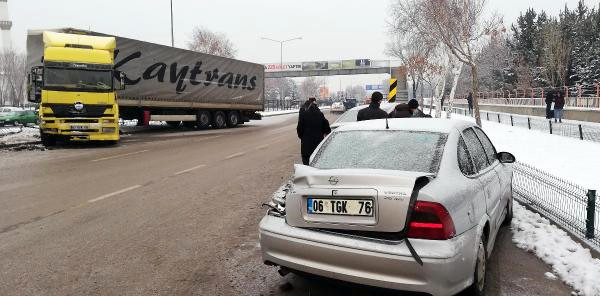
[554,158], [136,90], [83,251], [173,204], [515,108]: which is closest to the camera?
[83,251]

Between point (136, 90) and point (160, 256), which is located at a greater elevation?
point (136, 90)

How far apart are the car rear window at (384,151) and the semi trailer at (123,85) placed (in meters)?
12.9

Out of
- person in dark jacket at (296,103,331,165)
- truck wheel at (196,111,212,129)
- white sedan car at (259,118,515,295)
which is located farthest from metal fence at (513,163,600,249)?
truck wheel at (196,111,212,129)

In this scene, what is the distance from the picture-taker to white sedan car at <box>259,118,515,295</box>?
2945mm

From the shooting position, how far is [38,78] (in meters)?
14.2

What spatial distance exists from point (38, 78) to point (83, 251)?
38.7 ft

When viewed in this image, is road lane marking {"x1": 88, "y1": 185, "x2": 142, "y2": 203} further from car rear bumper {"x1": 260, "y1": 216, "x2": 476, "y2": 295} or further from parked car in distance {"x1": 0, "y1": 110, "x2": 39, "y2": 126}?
parked car in distance {"x1": 0, "y1": 110, "x2": 39, "y2": 126}

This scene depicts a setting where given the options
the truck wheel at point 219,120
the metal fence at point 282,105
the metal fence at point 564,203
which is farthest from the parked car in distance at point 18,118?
the metal fence at point 282,105

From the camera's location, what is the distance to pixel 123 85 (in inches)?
630

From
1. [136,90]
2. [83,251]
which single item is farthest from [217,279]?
[136,90]

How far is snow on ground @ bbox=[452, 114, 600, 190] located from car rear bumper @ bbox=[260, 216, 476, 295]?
6.82m

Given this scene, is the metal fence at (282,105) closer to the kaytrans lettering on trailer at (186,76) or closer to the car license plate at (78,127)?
the kaytrans lettering on trailer at (186,76)

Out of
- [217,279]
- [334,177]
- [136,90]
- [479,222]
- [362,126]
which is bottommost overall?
[217,279]

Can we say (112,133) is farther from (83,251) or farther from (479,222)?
(479,222)
